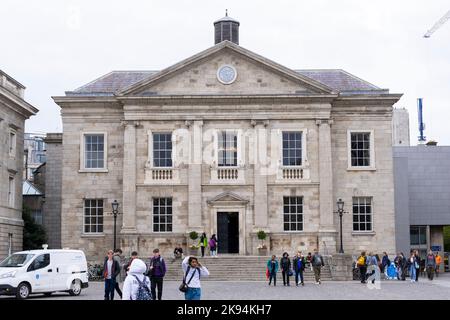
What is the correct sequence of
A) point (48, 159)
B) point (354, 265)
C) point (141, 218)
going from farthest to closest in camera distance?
point (48, 159), point (141, 218), point (354, 265)

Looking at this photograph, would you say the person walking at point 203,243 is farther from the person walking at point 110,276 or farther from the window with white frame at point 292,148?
the person walking at point 110,276

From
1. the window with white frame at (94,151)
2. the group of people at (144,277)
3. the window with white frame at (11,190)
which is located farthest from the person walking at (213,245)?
the group of people at (144,277)

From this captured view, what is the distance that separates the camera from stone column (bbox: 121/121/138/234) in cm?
4028

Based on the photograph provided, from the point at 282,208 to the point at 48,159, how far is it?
18233mm

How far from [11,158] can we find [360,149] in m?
20.0

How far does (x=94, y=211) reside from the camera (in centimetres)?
4175

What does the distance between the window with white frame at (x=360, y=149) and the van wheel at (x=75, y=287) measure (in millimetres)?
21109

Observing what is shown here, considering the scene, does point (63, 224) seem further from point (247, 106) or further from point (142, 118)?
point (247, 106)

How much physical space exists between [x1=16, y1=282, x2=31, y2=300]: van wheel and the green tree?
817 inches

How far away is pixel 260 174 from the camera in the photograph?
40.6 metres

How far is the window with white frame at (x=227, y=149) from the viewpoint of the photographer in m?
41.0

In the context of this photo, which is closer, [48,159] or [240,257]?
[240,257]

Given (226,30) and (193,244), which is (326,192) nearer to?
(193,244)
